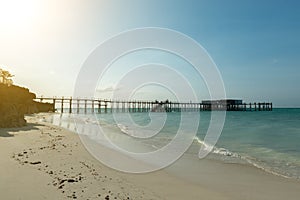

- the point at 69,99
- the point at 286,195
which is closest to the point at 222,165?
the point at 286,195

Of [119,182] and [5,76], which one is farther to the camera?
[5,76]

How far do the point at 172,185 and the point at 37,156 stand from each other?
6.04m

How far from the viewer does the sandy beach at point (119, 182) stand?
20.8ft

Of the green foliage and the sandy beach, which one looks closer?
the sandy beach

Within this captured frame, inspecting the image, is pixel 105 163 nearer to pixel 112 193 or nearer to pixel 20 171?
pixel 20 171

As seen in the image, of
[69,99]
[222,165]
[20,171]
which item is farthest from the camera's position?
[69,99]

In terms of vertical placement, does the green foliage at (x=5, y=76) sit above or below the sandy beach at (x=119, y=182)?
above

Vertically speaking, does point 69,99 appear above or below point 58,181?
above

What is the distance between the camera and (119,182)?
24.9ft

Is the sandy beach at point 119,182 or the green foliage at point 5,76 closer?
the sandy beach at point 119,182

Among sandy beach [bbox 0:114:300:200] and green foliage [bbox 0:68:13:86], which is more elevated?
green foliage [bbox 0:68:13:86]

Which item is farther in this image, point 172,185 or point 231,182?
point 231,182

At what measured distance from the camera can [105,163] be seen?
1064 centimetres

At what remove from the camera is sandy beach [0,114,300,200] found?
633 cm
